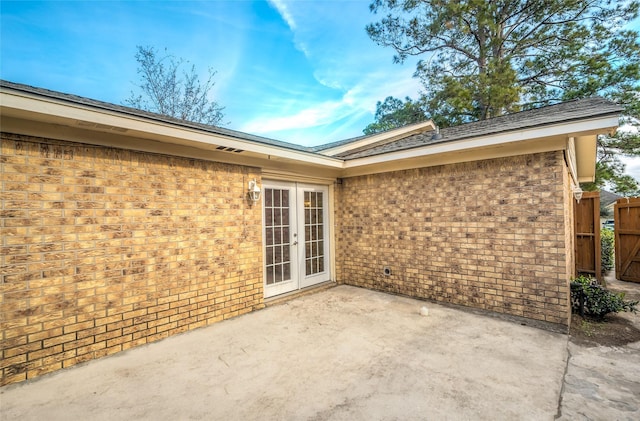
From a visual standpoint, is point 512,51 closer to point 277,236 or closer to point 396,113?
point 396,113

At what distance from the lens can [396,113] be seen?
13.9 metres

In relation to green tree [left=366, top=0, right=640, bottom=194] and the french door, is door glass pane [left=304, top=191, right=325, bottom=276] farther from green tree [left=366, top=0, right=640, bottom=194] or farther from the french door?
green tree [left=366, top=0, right=640, bottom=194]

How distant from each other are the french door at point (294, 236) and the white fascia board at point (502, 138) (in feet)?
4.29

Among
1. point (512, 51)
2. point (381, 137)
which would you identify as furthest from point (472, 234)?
point (512, 51)

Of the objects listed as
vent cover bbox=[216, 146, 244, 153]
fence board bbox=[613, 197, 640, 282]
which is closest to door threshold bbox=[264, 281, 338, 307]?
vent cover bbox=[216, 146, 244, 153]

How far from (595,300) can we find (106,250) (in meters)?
6.54

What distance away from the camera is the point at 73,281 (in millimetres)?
2986

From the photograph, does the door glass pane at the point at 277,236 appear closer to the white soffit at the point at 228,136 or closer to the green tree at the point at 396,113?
the white soffit at the point at 228,136

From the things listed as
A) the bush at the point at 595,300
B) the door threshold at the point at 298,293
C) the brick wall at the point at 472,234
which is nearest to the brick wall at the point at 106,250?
the door threshold at the point at 298,293

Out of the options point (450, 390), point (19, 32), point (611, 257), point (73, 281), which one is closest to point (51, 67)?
point (19, 32)

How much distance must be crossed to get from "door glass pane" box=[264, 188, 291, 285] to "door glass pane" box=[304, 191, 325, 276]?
0.49m

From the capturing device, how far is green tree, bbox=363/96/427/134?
488 inches

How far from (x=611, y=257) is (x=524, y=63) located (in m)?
7.13

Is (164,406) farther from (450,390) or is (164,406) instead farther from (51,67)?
(51,67)
